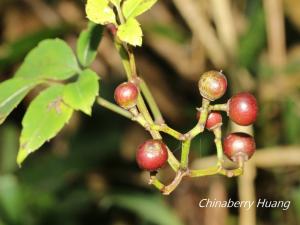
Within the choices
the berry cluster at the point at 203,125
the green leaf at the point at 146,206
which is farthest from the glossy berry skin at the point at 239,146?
the green leaf at the point at 146,206

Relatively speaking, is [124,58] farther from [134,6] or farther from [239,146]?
[239,146]

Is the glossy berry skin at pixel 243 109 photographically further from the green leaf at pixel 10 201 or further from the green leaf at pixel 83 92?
the green leaf at pixel 10 201

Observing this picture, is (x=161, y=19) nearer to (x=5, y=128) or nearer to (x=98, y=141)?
(x=98, y=141)

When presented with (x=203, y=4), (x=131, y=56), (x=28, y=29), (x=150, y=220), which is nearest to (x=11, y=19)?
(x=28, y=29)

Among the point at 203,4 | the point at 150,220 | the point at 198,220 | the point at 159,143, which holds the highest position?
the point at 203,4

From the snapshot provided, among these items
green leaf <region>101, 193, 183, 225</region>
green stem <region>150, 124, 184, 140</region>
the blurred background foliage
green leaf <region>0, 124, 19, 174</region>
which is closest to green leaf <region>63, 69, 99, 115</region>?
green stem <region>150, 124, 184, 140</region>

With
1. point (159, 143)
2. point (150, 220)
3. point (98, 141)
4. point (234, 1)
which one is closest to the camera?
point (159, 143)

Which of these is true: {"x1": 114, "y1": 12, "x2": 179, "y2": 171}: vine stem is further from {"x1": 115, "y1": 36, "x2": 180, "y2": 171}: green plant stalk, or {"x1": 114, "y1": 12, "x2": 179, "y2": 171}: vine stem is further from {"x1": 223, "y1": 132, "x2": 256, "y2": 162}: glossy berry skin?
{"x1": 223, "y1": 132, "x2": 256, "y2": 162}: glossy berry skin
